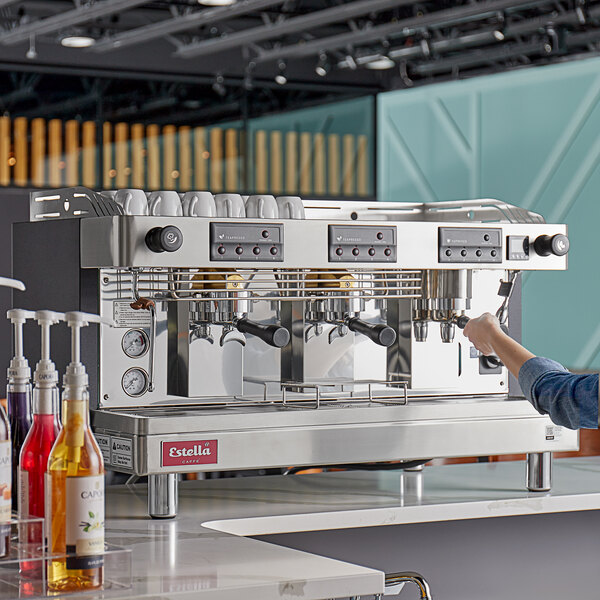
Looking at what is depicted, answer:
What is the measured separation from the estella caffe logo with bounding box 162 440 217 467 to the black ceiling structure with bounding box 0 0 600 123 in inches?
158

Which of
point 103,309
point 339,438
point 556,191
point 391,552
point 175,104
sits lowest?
point 391,552

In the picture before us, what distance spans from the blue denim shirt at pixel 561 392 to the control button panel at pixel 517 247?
2.05ft

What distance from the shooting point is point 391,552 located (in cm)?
261

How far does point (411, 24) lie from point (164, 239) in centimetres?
440

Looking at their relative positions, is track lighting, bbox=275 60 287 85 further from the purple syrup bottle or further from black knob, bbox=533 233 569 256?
the purple syrup bottle

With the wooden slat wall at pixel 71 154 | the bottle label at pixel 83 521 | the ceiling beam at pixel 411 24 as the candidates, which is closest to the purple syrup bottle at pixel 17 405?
the bottle label at pixel 83 521

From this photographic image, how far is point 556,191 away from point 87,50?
3.09 meters

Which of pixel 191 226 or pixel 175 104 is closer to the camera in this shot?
pixel 191 226

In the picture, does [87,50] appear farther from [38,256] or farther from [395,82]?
[38,256]

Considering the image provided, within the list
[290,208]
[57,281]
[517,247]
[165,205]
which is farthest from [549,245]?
[57,281]

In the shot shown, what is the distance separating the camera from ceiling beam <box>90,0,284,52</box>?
5.99 metres

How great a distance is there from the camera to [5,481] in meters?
1.71

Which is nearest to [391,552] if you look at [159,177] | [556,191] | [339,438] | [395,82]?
[339,438]

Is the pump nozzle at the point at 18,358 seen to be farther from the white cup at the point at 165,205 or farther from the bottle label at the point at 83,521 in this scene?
the white cup at the point at 165,205
